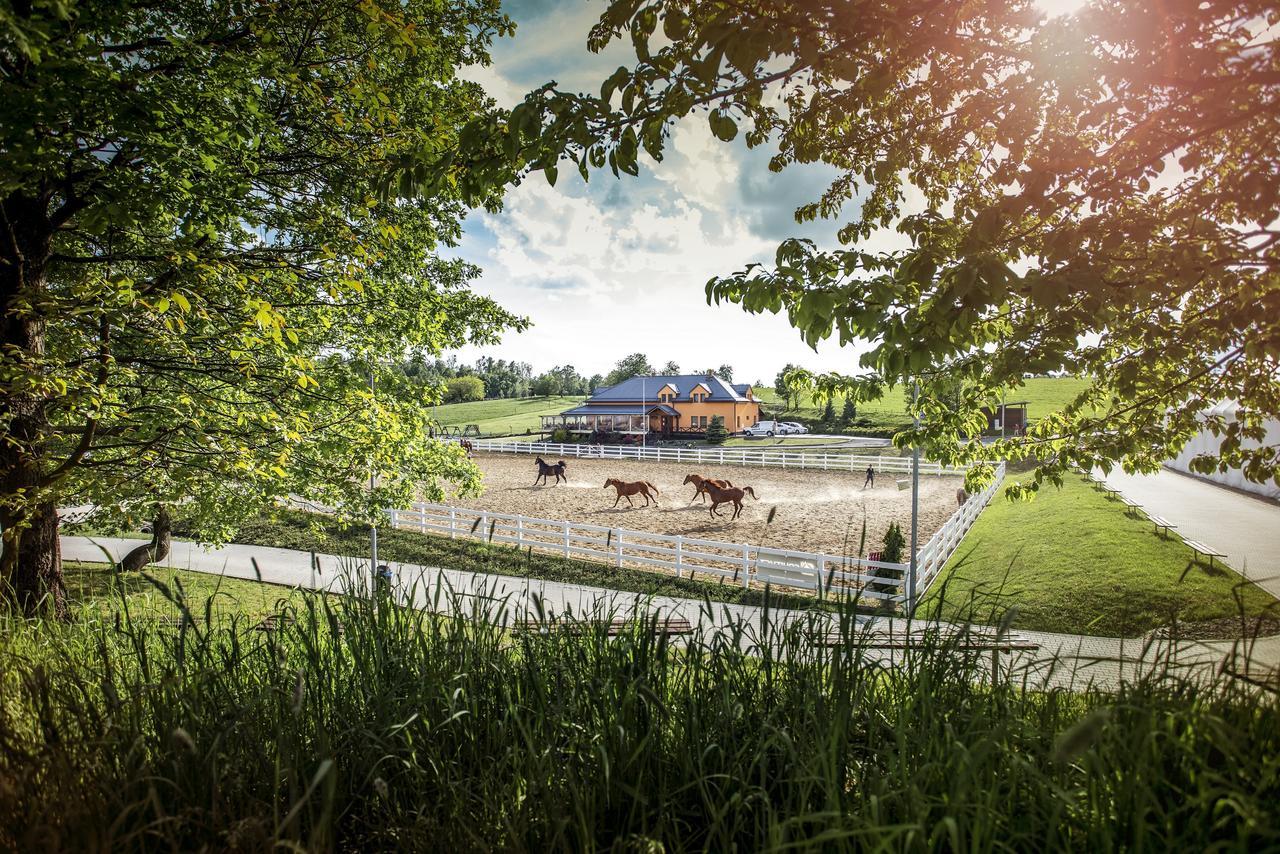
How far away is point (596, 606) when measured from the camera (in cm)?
292

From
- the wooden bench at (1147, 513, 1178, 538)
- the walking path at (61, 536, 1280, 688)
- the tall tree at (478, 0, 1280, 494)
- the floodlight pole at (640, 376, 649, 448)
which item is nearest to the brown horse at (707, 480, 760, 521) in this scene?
the walking path at (61, 536, 1280, 688)

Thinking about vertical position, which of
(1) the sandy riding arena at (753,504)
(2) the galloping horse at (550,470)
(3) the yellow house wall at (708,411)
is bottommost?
(1) the sandy riding arena at (753,504)

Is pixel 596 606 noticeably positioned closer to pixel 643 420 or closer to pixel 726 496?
pixel 726 496

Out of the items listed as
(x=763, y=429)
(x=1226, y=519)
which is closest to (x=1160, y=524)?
(x=1226, y=519)

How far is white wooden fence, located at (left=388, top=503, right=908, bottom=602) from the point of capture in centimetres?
1134

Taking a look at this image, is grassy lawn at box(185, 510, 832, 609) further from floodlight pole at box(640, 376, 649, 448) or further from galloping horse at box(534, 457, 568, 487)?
floodlight pole at box(640, 376, 649, 448)

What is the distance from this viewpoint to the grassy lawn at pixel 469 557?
1137cm

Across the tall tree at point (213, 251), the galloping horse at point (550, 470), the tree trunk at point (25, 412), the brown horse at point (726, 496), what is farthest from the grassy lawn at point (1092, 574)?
the galloping horse at point (550, 470)

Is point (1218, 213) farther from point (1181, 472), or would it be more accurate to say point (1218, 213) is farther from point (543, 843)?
point (1181, 472)

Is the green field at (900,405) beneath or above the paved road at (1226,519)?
above

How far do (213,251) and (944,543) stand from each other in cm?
1523

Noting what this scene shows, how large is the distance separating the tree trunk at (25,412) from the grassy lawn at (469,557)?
115 inches

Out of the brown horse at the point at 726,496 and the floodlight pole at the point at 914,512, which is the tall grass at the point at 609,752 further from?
the brown horse at the point at 726,496

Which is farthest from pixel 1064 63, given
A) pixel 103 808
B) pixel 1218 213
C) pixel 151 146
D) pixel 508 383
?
pixel 508 383
